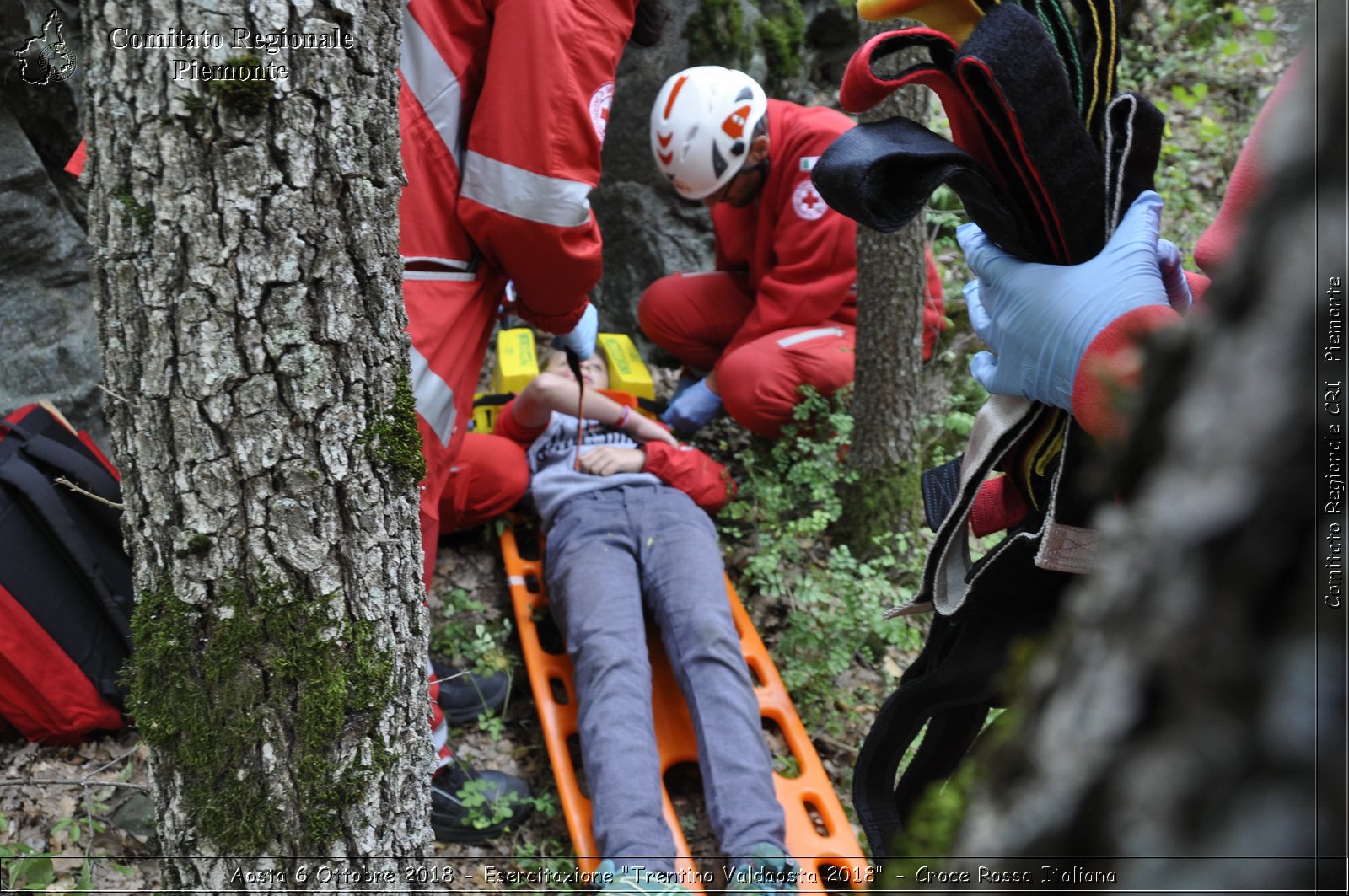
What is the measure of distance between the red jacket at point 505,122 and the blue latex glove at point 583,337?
2.17 feet

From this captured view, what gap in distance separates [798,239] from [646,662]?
6.73 ft

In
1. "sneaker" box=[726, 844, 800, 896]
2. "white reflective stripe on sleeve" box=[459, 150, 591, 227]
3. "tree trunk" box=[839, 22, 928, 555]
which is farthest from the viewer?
"tree trunk" box=[839, 22, 928, 555]

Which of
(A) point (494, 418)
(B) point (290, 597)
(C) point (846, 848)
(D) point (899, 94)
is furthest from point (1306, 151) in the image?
(A) point (494, 418)

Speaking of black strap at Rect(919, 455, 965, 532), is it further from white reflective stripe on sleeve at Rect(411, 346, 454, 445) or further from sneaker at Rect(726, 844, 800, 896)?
white reflective stripe on sleeve at Rect(411, 346, 454, 445)

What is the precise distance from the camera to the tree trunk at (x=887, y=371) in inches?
134

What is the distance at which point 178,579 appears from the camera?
146 cm

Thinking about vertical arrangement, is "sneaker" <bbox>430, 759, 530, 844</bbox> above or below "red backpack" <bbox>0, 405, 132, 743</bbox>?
below

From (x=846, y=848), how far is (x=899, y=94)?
2.54 metres

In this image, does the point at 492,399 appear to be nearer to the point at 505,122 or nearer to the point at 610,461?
the point at 610,461

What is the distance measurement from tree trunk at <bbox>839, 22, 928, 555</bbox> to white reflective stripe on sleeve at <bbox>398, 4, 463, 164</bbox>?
1.66 m

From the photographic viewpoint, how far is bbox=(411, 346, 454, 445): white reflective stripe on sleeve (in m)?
2.35

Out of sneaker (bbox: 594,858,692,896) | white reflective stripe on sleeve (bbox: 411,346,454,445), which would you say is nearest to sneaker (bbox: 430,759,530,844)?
sneaker (bbox: 594,858,692,896)

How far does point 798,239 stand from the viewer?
13.2ft

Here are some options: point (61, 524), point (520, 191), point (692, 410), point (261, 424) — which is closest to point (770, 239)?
point (692, 410)
